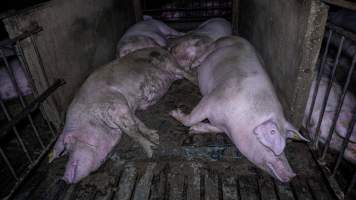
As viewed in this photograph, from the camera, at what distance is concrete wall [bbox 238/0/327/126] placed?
2297 mm

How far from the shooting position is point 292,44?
2615 mm

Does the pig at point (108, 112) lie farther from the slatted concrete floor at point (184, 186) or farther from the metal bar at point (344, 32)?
the metal bar at point (344, 32)

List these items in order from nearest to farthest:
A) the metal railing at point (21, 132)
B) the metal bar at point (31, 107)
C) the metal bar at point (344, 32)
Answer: the metal bar at point (344, 32)
the metal bar at point (31, 107)
the metal railing at point (21, 132)

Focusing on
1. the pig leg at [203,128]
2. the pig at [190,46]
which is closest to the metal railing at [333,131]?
the pig leg at [203,128]

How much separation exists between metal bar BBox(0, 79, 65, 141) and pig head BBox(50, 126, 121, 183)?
382 millimetres

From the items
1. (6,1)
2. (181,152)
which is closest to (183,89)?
(181,152)

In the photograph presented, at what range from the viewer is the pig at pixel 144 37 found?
4078mm

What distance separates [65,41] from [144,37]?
1434mm

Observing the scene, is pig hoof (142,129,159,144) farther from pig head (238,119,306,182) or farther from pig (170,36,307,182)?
pig head (238,119,306,182)

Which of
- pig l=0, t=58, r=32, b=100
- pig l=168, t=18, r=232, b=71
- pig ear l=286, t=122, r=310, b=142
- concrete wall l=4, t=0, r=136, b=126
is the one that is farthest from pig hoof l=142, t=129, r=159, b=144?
pig l=0, t=58, r=32, b=100

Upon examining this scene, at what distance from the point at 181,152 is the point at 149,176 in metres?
0.42

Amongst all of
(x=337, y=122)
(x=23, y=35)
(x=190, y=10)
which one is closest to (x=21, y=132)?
(x=23, y=35)

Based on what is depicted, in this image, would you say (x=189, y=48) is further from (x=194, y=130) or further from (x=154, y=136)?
(x=154, y=136)

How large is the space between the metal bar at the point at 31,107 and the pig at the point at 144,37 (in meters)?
1.31
